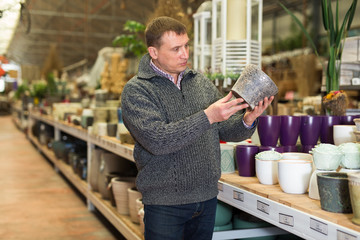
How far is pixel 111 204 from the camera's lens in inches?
145

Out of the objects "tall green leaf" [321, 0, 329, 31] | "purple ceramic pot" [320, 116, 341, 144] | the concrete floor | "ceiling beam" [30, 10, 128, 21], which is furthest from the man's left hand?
"ceiling beam" [30, 10, 128, 21]

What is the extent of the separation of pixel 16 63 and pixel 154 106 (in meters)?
37.8

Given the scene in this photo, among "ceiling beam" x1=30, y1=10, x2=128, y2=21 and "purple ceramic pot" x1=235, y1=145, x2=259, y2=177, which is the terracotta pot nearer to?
"purple ceramic pot" x1=235, y1=145, x2=259, y2=177

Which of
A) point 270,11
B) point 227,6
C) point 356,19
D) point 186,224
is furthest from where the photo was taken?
point 270,11

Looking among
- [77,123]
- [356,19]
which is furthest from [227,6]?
[356,19]

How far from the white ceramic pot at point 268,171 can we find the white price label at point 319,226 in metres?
0.41

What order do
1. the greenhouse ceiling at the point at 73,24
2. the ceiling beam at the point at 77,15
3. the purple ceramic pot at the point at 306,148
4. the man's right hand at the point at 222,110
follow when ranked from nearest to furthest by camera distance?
the man's right hand at the point at 222,110 → the purple ceramic pot at the point at 306,148 → the greenhouse ceiling at the point at 73,24 → the ceiling beam at the point at 77,15

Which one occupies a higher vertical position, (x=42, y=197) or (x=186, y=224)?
(x=186, y=224)

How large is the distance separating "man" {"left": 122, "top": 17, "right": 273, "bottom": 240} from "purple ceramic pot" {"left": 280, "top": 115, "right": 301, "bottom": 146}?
0.31 metres

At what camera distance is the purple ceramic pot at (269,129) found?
81.3 inches

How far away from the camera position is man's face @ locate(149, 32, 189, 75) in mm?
1712

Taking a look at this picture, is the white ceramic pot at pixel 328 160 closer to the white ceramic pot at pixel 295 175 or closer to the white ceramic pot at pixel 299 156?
the white ceramic pot at pixel 295 175

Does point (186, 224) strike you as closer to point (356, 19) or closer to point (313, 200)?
point (313, 200)

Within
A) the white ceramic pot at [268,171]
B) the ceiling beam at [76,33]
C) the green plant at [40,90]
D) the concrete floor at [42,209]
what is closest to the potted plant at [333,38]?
the white ceramic pot at [268,171]
